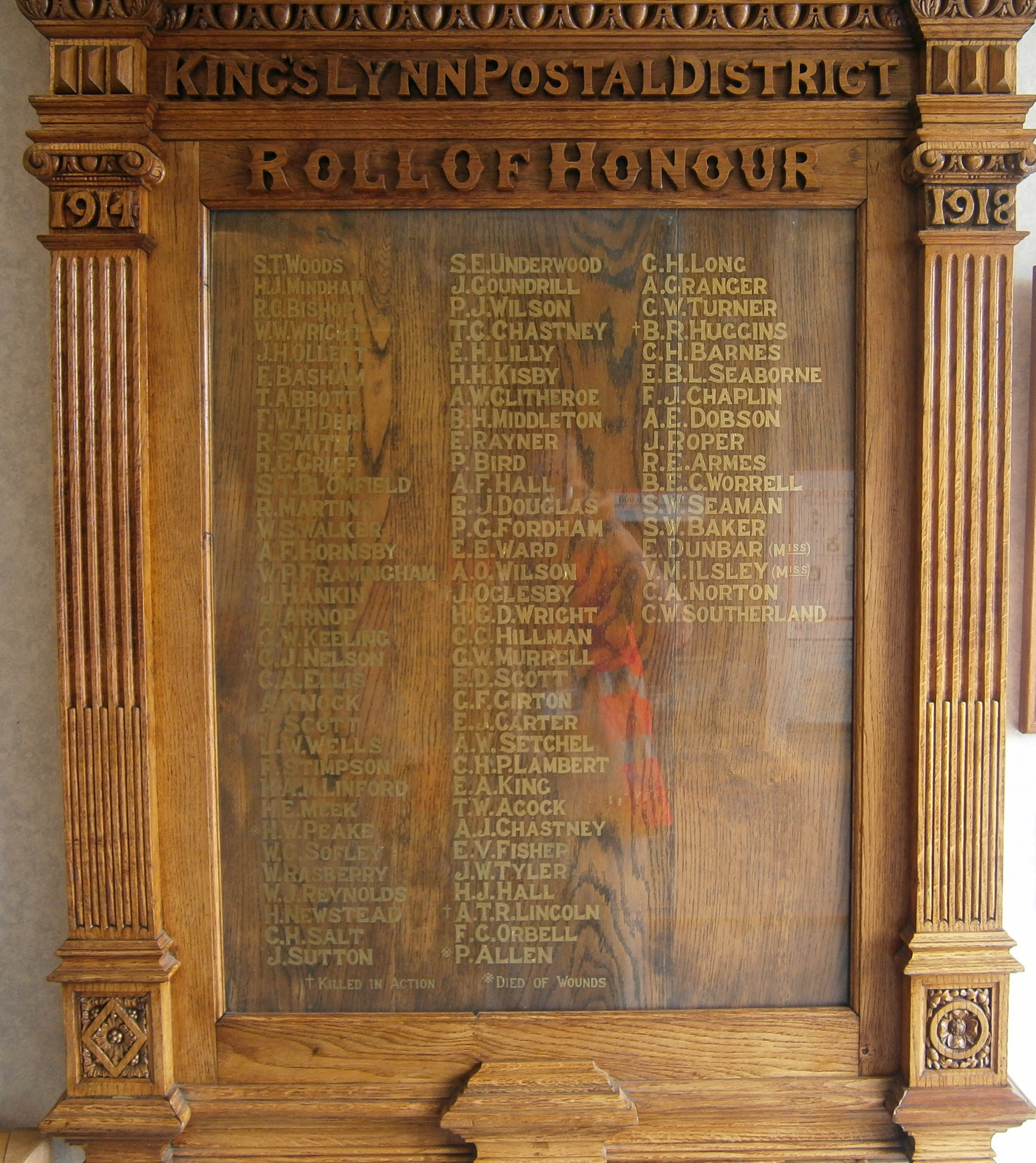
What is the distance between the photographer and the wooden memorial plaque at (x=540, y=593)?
1.36m

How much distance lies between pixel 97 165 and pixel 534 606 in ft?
3.56

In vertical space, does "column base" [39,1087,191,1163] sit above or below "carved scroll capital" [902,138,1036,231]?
below

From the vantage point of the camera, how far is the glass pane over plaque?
139 centimetres

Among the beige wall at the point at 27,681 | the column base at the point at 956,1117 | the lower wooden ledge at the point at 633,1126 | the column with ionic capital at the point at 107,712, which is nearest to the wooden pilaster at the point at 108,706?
the column with ionic capital at the point at 107,712

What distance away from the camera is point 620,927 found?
4.66 feet

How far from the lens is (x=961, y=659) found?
1380mm

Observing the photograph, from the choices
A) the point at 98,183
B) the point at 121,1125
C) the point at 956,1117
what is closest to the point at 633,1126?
the point at 956,1117

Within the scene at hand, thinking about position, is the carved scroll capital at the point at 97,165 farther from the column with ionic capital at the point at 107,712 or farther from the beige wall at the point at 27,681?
the beige wall at the point at 27,681

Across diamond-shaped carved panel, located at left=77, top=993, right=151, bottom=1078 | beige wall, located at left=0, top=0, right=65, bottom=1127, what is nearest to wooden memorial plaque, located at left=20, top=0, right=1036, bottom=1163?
diamond-shaped carved panel, located at left=77, top=993, right=151, bottom=1078

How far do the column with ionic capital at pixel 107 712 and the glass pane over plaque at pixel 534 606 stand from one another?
137 mm

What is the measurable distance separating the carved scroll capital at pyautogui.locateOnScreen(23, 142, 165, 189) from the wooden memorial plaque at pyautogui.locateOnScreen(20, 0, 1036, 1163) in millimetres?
31

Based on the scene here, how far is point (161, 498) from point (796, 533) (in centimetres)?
117

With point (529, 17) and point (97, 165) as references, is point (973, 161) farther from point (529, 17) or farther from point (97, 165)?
point (97, 165)

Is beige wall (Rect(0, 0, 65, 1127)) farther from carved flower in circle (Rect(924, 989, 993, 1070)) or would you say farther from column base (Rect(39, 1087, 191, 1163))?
carved flower in circle (Rect(924, 989, 993, 1070))
